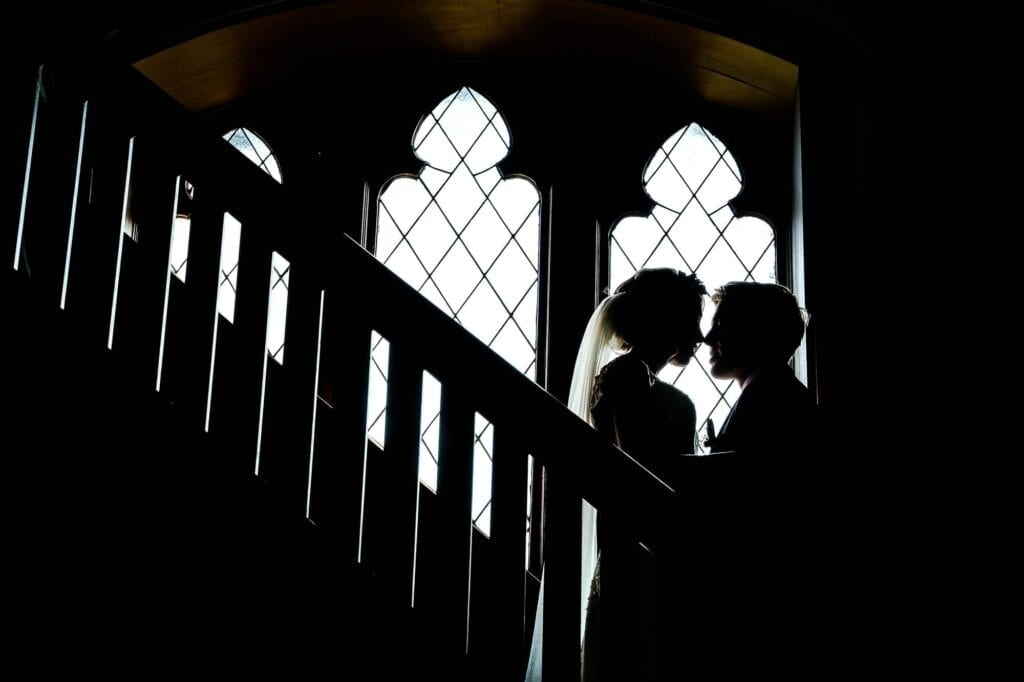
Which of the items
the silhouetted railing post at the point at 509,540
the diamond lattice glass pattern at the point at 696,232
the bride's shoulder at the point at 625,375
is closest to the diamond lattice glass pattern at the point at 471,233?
the diamond lattice glass pattern at the point at 696,232

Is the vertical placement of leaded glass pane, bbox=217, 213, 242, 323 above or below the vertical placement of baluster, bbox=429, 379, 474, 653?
above

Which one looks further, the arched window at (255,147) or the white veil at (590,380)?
the arched window at (255,147)

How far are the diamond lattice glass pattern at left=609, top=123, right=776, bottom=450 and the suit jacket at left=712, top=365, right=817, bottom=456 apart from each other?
138cm

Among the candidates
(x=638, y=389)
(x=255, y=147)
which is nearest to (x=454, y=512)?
(x=638, y=389)

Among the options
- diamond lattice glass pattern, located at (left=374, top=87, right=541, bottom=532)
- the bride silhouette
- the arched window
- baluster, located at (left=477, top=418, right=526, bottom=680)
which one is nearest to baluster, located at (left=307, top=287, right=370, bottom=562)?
baluster, located at (left=477, top=418, right=526, bottom=680)

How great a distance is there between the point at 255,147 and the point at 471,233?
1066 millimetres

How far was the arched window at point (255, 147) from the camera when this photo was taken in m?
4.35

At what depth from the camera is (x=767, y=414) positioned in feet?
8.33

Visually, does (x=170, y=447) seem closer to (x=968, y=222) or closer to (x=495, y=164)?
(x=495, y=164)

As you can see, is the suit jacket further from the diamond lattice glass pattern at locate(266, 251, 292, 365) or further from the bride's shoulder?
the diamond lattice glass pattern at locate(266, 251, 292, 365)

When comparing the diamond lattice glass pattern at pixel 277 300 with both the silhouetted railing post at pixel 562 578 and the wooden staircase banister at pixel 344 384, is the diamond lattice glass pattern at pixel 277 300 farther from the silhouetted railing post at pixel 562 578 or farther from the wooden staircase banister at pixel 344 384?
the silhouetted railing post at pixel 562 578

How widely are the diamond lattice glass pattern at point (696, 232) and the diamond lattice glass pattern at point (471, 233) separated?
0.42 m

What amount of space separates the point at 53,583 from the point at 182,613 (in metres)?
0.36

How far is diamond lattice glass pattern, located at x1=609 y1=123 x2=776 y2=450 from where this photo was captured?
163 inches
